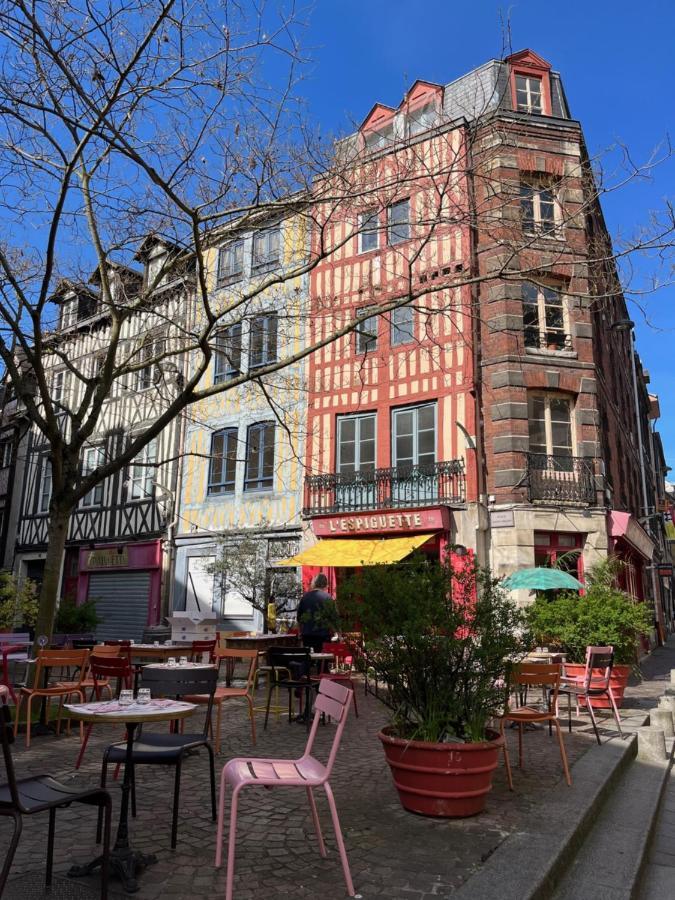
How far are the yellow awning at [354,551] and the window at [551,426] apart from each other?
9.61 feet

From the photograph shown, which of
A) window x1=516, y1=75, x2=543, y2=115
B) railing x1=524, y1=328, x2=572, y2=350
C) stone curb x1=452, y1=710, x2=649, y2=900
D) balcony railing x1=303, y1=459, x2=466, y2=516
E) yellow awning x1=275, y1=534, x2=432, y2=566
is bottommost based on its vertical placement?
stone curb x1=452, y1=710, x2=649, y2=900

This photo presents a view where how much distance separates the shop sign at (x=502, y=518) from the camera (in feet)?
42.0

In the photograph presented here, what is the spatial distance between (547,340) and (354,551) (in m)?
6.01

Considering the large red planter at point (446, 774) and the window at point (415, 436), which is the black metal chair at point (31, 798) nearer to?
the large red planter at point (446, 774)

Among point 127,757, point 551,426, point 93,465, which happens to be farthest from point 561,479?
point 93,465

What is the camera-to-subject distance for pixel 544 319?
1430 cm

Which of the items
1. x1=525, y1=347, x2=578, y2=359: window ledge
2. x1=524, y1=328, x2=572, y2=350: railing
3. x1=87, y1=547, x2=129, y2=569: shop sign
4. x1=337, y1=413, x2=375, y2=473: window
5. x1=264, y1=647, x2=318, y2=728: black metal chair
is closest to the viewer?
x1=264, y1=647, x2=318, y2=728: black metal chair

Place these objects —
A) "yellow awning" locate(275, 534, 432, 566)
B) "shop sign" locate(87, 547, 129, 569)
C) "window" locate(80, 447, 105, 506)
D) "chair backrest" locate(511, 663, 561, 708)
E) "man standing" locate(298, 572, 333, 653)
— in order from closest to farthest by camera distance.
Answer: "chair backrest" locate(511, 663, 561, 708) < "man standing" locate(298, 572, 333, 653) < "yellow awning" locate(275, 534, 432, 566) < "shop sign" locate(87, 547, 129, 569) < "window" locate(80, 447, 105, 506)

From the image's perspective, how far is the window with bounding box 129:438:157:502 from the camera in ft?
58.7

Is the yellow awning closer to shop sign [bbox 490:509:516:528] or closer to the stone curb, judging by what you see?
shop sign [bbox 490:509:516:528]

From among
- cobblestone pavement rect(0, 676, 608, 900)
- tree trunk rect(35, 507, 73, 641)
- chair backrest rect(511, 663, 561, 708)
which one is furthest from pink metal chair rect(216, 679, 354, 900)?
tree trunk rect(35, 507, 73, 641)

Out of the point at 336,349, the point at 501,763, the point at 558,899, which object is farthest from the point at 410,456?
the point at 558,899

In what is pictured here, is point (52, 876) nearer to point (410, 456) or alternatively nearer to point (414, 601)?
point (414, 601)

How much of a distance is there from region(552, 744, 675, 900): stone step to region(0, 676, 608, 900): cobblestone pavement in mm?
348
